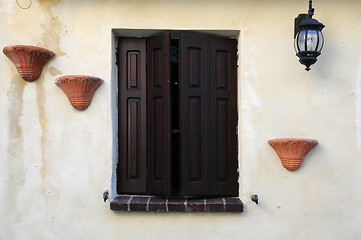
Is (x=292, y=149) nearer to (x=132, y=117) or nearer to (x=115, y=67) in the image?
(x=132, y=117)

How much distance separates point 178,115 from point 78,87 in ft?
3.43

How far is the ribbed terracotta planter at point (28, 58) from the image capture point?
3.01 meters

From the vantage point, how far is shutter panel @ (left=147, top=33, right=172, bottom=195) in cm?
320

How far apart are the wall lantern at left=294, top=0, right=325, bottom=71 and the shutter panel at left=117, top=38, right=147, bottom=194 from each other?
1559 millimetres

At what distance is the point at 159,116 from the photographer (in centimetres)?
327

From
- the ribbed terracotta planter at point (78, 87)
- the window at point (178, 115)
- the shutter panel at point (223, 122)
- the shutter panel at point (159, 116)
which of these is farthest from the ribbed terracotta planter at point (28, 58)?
the shutter panel at point (223, 122)

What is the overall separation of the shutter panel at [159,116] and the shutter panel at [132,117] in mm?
72

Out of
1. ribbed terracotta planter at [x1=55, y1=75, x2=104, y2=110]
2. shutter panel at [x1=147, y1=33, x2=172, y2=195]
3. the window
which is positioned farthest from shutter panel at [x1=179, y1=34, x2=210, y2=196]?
ribbed terracotta planter at [x1=55, y1=75, x2=104, y2=110]

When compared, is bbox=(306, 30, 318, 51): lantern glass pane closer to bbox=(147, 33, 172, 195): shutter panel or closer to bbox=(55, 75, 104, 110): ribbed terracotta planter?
bbox=(147, 33, 172, 195): shutter panel

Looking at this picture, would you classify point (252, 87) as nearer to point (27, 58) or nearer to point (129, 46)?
point (129, 46)

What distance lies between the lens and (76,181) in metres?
3.16

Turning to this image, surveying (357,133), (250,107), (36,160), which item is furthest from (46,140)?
(357,133)

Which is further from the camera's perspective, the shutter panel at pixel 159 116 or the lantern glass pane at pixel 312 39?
the shutter panel at pixel 159 116

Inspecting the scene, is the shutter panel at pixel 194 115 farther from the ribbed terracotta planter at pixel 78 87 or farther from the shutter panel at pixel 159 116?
the ribbed terracotta planter at pixel 78 87
